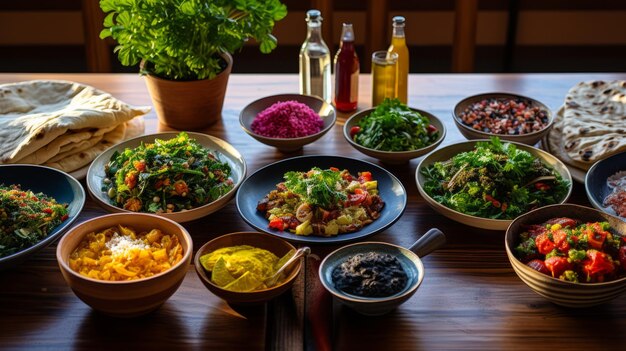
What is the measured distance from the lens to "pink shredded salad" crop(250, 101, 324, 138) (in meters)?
2.52

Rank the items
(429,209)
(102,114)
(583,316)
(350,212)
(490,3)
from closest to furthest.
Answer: (583,316)
(350,212)
(429,209)
(102,114)
(490,3)

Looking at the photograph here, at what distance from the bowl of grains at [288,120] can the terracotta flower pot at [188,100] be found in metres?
0.13

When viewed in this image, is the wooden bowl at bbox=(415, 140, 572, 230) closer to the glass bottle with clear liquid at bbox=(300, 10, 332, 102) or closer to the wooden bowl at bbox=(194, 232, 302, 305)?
the wooden bowl at bbox=(194, 232, 302, 305)

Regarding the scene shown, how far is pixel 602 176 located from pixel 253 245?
1.18 metres

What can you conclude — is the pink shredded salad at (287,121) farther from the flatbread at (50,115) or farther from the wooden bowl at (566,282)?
the wooden bowl at (566,282)

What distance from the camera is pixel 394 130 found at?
243 centimetres

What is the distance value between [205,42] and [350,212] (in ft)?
2.89

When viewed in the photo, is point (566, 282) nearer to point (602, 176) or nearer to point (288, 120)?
point (602, 176)

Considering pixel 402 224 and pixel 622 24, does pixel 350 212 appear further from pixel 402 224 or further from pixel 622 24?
pixel 622 24

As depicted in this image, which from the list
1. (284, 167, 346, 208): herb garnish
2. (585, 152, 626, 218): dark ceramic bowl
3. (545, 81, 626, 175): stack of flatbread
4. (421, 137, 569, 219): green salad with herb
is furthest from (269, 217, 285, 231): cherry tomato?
(545, 81, 626, 175): stack of flatbread

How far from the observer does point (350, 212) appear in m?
2.05

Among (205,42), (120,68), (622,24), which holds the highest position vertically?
(205,42)

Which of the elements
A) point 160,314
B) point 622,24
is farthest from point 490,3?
point 160,314

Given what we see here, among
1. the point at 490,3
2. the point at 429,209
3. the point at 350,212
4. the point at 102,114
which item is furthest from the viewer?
the point at 490,3
